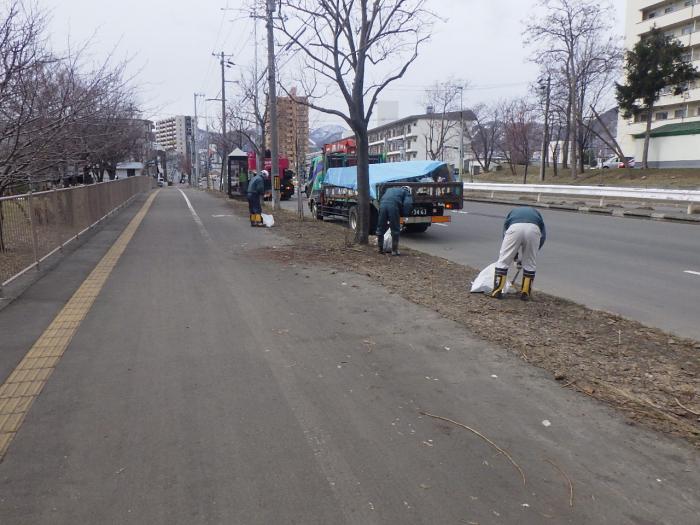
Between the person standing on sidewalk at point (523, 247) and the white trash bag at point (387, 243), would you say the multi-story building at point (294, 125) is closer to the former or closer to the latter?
the white trash bag at point (387, 243)

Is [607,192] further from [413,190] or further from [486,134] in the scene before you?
[486,134]

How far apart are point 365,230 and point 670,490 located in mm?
9887

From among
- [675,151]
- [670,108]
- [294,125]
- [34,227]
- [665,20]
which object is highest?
[665,20]

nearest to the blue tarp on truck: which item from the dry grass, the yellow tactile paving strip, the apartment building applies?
the yellow tactile paving strip

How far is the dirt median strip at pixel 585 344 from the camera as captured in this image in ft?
14.3

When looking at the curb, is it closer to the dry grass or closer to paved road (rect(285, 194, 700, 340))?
paved road (rect(285, 194, 700, 340))

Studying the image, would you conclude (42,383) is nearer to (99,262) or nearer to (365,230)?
(99,262)

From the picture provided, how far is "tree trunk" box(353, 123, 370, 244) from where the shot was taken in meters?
12.5

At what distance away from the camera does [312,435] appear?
3.80m

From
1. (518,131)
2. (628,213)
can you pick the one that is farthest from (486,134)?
(628,213)

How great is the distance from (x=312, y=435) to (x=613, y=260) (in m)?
9.80

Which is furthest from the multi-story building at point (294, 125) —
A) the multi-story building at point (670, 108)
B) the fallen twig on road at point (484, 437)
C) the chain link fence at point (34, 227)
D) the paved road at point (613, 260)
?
the multi-story building at point (670, 108)

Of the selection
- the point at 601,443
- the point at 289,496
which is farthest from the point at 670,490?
the point at 289,496

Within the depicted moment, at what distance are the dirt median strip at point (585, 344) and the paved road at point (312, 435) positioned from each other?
28 cm
